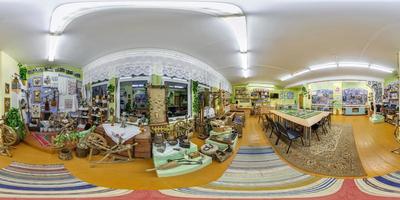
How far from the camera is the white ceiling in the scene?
63.4 inches

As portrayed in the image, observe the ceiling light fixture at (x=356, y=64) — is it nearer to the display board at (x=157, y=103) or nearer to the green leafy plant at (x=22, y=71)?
the display board at (x=157, y=103)

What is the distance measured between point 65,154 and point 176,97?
Answer: 1689mm

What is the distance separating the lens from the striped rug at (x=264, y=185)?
1403mm

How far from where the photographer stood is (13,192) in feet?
5.03

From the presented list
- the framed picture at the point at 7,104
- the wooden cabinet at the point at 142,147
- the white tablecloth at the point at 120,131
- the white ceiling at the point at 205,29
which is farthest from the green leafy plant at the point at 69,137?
the framed picture at the point at 7,104

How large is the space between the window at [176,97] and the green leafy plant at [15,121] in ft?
9.46

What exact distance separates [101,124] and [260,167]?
6.06ft

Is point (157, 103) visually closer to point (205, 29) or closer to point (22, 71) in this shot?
point (205, 29)

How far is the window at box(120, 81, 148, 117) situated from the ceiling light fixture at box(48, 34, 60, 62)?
2.67 ft

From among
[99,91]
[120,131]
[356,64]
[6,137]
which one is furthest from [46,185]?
[356,64]

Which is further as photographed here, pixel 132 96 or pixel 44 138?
A: pixel 44 138

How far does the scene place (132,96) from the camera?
181 cm

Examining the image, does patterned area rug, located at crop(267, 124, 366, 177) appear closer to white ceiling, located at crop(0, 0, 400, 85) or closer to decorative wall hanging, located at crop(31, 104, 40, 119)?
white ceiling, located at crop(0, 0, 400, 85)

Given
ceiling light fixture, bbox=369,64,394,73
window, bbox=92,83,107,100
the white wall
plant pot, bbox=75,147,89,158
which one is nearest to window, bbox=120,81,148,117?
window, bbox=92,83,107,100
